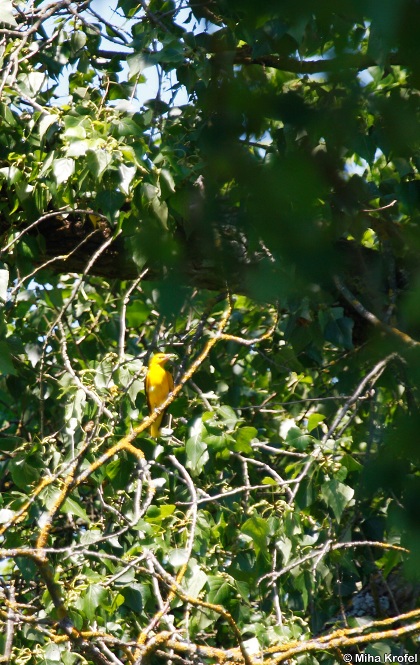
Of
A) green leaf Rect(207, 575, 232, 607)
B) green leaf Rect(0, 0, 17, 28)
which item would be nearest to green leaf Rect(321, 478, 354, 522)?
green leaf Rect(207, 575, 232, 607)

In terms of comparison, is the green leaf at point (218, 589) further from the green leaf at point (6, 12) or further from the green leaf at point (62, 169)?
the green leaf at point (6, 12)

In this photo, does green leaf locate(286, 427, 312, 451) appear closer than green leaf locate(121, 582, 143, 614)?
Result: No

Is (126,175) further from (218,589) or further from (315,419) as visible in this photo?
(218,589)

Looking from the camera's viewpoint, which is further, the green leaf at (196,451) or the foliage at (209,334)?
the green leaf at (196,451)

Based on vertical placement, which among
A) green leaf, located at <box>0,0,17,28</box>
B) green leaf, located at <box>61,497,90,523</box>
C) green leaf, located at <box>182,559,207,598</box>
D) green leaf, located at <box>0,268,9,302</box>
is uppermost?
green leaf, located at <box>0,0,17,28</box>

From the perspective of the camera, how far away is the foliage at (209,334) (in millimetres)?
785

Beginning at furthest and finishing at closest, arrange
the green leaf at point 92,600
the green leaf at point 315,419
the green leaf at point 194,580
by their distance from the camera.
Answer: the green leaf at point 315,419 → the green leaf at point 194,580 → the green leaf at point 92,600

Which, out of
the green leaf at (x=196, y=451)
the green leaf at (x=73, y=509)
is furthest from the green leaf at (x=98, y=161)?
the green leaf at (x=73, y=509)

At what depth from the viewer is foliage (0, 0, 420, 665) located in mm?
785

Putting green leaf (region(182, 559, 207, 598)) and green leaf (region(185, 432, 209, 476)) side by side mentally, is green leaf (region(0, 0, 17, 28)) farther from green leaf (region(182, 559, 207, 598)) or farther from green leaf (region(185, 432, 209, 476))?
green leaf (region(182, 559, 207, 598))

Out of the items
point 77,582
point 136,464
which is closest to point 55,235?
point 136,464

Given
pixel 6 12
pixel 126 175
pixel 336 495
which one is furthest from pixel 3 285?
pixel 336 495

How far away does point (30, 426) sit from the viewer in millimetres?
3980

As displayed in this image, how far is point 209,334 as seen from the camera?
10.1 feet
